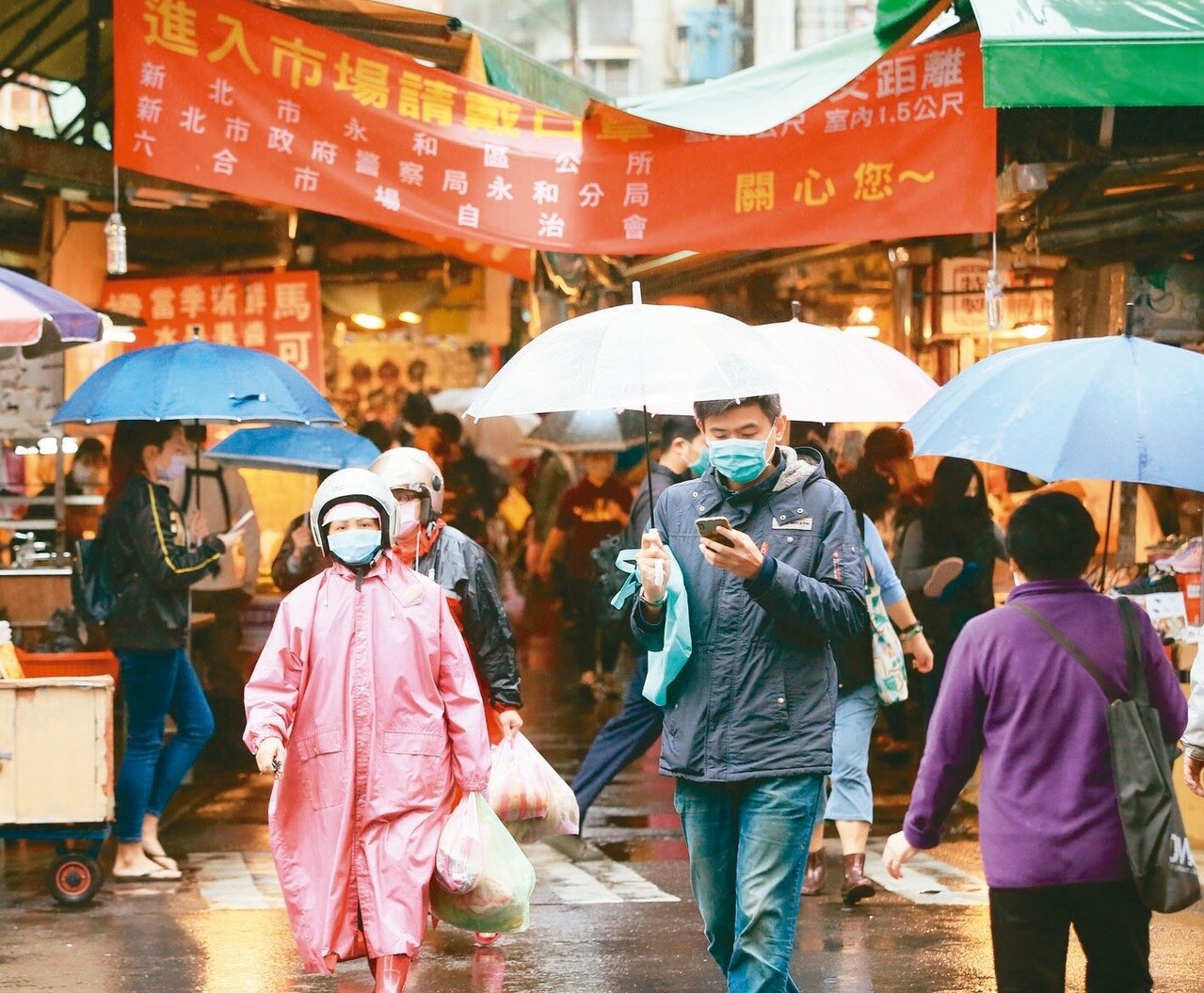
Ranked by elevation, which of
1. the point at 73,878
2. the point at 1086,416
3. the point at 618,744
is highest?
the point at 1086,416

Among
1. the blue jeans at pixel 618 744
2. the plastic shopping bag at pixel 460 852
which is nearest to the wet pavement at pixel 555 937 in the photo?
the blue jeans at pixel 618 744

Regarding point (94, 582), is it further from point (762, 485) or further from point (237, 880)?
point (762, 485)

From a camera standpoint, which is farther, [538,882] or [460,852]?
[538,882]

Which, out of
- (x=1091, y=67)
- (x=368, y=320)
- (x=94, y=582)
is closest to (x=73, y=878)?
(x=94, y=582)

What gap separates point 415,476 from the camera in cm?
664

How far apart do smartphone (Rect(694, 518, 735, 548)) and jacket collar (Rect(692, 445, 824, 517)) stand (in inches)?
15.2

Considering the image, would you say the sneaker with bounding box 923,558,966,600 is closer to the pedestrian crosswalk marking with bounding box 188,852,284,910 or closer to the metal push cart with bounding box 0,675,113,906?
the pedestrian crosswalk marking with bounding box 188,852,284,910

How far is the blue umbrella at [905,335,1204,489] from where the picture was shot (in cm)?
457

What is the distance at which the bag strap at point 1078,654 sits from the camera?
4.30 meters

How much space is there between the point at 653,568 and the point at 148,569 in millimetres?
3886

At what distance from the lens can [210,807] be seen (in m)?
10.3

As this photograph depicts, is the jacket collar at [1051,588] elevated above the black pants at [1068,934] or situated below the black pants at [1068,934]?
above

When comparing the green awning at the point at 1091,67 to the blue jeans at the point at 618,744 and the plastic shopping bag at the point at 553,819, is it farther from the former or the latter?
the plastic shopping bag at the point at 553,819

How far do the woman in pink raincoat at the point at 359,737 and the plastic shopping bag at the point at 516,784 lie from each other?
1027 millimetres
